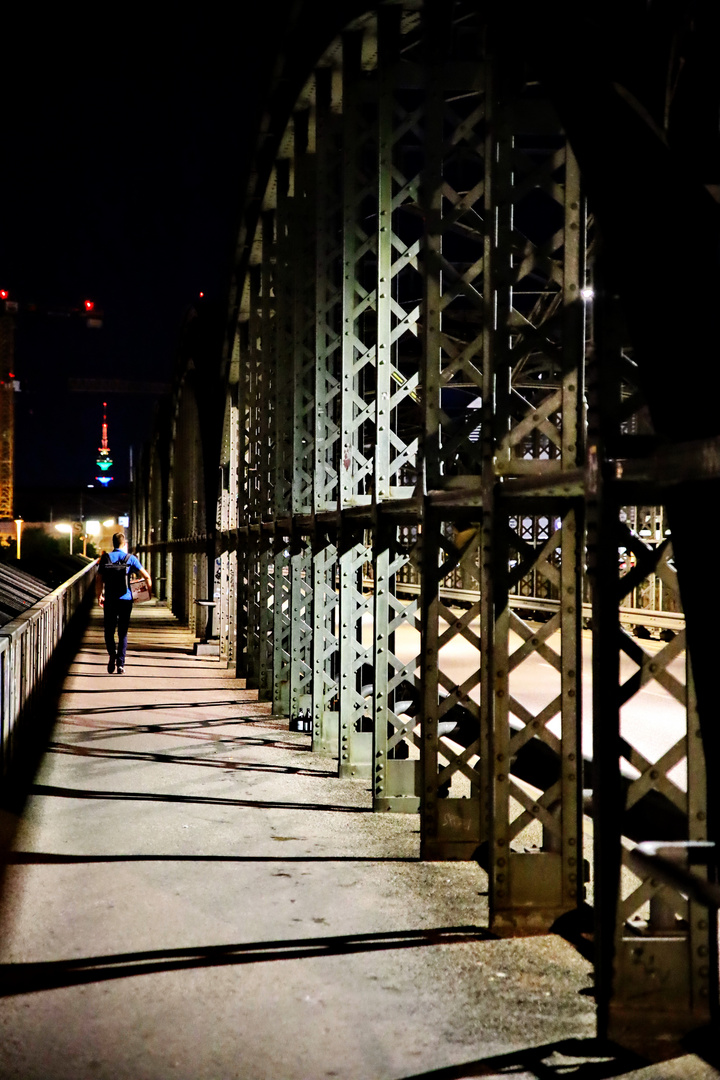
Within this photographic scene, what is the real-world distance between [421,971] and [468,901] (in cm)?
128

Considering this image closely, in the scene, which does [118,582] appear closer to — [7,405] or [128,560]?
[128,560]

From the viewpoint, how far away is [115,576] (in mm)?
17344

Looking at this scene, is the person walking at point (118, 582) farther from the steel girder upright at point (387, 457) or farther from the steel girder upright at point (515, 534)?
the steel girder upright at point (515, 534)

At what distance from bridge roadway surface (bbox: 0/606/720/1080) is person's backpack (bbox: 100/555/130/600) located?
7362 mm

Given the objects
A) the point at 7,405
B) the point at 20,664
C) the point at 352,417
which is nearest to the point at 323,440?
the point at 352,417

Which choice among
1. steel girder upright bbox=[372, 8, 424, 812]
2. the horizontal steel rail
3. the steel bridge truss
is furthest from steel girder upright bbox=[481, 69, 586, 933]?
the horizontal steel rail

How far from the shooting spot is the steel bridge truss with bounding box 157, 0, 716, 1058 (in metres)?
4.70

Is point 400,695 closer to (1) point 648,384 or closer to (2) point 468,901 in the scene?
(2) point 468,901

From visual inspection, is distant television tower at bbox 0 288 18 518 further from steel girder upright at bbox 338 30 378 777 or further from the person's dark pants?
steel girder upright at bbox 338 30 378 777

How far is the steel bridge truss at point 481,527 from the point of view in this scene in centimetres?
470

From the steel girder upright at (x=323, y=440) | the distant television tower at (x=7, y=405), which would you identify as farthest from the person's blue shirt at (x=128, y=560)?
the distant television tower at (x=7, y=405)

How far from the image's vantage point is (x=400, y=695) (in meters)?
13.8

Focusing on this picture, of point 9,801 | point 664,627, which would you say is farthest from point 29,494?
point 9,801

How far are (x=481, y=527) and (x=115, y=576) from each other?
11340mm
